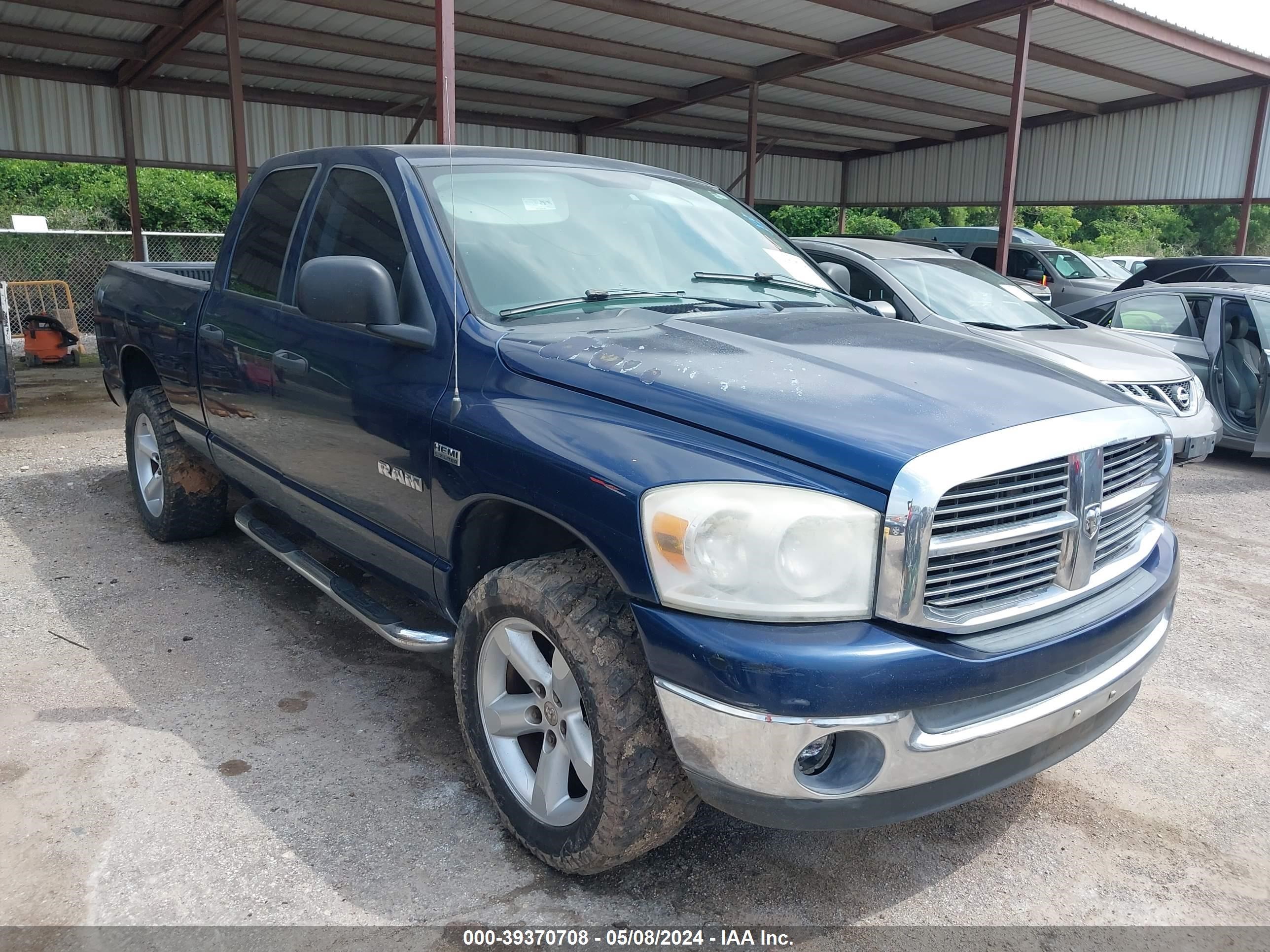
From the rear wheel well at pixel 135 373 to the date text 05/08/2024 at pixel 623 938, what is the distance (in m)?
4.16

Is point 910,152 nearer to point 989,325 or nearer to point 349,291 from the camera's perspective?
point 989,325

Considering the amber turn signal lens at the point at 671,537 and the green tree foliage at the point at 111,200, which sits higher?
the green tree foliage at the point at 111,200

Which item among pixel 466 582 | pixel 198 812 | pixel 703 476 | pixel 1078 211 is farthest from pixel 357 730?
pixel 1078 211

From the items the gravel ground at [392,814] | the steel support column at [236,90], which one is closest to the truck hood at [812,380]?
the gravel ground at [392,814]

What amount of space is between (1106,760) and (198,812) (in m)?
2.94

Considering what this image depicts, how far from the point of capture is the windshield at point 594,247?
303 cm

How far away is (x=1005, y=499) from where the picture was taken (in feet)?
7.20

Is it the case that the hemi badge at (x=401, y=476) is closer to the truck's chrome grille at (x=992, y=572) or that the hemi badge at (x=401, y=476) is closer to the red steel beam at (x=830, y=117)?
the truck's chrome grille at (x=992, y=572)

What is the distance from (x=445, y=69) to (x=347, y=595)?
192 inches

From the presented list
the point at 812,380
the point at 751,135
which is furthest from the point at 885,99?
the point at 812,380

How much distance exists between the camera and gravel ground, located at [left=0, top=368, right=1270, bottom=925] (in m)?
2.52

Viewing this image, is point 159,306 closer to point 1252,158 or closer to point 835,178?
point 1252,158

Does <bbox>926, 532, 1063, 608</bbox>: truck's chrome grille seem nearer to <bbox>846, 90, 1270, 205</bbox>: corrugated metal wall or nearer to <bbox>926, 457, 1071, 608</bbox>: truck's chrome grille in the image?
<bbox>926, 457, 1071, 608</bbox>: truck's chrome grille

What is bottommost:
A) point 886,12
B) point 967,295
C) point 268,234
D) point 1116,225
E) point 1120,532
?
point 1120,532
